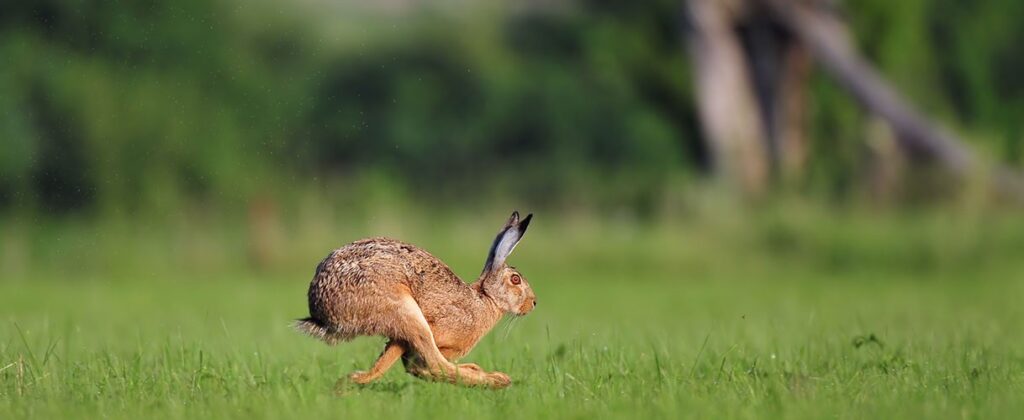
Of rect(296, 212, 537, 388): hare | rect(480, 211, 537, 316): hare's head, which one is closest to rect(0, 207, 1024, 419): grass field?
rect(296, 212, 537, 388): hare

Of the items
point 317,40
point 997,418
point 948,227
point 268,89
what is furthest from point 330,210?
point 997,418

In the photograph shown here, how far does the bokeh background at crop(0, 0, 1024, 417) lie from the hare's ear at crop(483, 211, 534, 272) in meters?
0.81

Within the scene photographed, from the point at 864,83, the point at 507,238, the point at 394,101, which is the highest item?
the point at 394,101

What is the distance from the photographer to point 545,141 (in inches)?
1585

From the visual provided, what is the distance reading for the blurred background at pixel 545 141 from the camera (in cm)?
2306

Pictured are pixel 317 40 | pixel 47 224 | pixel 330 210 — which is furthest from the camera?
pixel 317 40

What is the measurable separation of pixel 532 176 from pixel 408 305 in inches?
1154

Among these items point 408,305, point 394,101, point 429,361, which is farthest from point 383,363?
point 394,101

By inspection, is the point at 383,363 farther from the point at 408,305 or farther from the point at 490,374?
the point at 490,374

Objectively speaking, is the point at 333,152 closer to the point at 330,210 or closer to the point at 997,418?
the point at 330,210

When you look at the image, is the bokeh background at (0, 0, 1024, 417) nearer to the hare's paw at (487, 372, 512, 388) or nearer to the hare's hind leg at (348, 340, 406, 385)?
the hare's hind leg at (348, 340, 406, 385)

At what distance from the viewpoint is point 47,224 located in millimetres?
31047

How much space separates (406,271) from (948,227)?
49.6ft

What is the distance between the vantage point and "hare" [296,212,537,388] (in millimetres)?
7520
